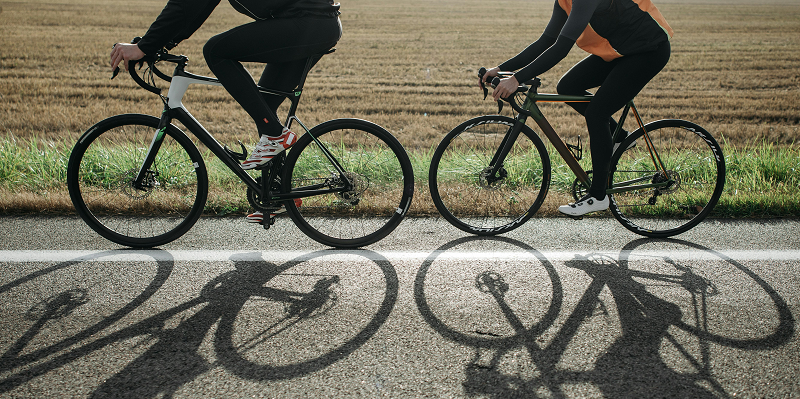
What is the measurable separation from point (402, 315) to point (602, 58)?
2.36 metres

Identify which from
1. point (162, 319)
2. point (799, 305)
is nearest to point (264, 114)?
point (162, 319)

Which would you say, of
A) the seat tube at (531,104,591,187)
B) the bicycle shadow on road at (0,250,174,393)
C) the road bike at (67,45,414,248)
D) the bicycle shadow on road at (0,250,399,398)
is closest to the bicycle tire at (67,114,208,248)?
the road bike at (67,45,414,248)

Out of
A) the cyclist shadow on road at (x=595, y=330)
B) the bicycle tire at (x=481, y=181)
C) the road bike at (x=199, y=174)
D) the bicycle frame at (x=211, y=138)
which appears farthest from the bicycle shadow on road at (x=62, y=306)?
the bicycle tire at (x=481, y=181)

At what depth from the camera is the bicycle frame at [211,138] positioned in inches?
133

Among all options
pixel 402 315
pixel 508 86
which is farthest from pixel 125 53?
pixel 508 86

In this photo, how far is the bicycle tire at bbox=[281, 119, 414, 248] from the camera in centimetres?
357

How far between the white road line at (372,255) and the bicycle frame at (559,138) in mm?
633

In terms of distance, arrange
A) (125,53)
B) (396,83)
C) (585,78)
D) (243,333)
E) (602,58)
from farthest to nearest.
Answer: (396,83)
(585,78)
(602,58)
(125,53)
(243,333)

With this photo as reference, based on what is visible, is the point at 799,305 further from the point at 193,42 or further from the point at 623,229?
the point at 193,42

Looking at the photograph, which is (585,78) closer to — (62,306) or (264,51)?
(264,51)

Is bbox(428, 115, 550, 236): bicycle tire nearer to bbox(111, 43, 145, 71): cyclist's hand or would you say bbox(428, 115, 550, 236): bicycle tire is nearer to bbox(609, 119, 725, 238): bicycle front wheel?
bbox(609, 119, 725, 238): bicycle front wheel

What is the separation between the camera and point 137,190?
3.53 m

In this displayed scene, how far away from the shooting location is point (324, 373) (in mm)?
2211

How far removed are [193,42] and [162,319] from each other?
21.8 metres
